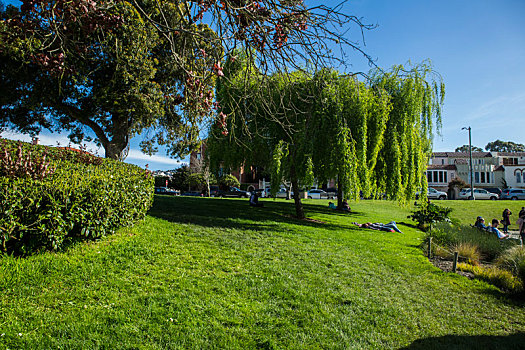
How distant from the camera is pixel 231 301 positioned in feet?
14.1

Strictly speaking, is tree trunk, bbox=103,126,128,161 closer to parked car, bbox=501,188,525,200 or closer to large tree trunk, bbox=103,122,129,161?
large tree trunk, bbox=103,122,129,161

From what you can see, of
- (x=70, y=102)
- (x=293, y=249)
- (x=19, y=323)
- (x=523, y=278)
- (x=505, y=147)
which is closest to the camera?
(x=19, y=323)

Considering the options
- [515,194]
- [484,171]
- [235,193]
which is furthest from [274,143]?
[484,171]

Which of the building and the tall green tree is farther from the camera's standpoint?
the building

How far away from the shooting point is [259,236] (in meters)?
8.54

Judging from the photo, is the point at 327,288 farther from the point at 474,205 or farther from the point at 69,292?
the point at 474,205

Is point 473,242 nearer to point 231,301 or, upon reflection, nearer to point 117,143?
point 231,301

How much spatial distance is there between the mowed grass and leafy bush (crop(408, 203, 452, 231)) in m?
8.95

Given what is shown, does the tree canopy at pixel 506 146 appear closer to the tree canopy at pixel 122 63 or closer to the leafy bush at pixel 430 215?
the leafy bush at pixel 430 215

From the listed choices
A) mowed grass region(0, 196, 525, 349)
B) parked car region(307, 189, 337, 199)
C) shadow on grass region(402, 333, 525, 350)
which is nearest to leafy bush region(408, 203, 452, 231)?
mowed grass region(0, 196, 525, 349)

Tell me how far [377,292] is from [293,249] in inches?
99.3

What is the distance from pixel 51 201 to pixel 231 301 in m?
3.29

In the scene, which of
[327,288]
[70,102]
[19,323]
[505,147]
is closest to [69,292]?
[19,323]

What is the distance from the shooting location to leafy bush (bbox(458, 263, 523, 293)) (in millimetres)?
6289
